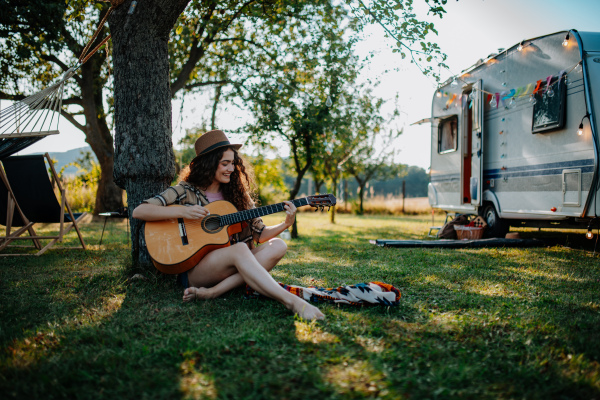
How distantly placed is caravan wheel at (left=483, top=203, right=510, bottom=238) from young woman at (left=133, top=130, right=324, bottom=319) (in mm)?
4512

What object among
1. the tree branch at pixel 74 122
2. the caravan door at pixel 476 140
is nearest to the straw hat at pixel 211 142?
the caravan door at pixel 476 140

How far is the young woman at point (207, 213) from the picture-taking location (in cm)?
264

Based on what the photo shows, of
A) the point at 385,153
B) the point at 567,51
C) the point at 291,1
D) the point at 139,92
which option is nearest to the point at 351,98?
the point at 291,1

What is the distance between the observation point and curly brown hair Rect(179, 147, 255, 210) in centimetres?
314

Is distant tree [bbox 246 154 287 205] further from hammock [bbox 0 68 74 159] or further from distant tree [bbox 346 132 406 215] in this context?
hammock [bbox 0 68 74 159]

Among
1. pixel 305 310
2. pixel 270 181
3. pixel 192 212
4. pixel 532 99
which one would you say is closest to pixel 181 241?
pixel 192 212

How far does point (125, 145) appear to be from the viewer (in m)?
3.49

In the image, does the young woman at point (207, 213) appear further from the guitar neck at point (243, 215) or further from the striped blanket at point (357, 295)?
the striped blanket at point (357, 295)

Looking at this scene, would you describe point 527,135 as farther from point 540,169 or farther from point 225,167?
point 225,167

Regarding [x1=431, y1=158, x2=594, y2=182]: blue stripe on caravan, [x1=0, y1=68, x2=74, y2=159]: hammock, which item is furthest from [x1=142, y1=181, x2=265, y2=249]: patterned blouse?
[x1=431, y1=158, x2=594, y2=182]: blue stripe on caravan

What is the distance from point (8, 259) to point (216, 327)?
362 cm

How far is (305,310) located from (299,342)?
15.4 inches

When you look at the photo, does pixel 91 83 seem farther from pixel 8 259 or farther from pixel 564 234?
pixel 564 234

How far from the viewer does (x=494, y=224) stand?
647cm
